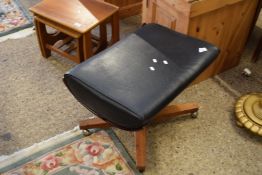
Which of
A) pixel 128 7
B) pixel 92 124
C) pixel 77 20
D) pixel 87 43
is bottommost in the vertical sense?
pixel 92 124

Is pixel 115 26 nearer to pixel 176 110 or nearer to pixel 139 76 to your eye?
pixel 176 110

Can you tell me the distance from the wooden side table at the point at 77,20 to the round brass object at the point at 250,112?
89cm

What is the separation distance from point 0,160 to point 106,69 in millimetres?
729

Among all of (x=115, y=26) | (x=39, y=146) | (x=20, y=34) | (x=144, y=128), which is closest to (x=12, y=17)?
(x=20, y=34)

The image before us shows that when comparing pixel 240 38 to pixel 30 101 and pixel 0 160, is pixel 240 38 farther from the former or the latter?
pixel 0 160

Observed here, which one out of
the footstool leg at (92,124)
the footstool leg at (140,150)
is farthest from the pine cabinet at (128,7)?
the footstool leg at (140,150)

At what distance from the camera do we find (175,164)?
1463 mm

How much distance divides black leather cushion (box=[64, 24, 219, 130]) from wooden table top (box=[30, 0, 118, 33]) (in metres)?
0.41

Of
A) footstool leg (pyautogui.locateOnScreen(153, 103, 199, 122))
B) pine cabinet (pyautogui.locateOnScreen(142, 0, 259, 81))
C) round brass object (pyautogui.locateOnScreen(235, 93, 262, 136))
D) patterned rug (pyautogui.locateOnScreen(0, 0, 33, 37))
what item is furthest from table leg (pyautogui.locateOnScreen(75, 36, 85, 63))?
→ round brass object (pyautogui.locateOnScreen(235, 93, 262, 136))

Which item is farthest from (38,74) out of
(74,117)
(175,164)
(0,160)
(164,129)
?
(175,164)

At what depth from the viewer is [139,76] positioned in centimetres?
120

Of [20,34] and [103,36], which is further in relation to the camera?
[20,34]

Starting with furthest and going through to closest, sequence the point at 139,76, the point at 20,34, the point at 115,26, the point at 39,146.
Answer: the point at 20,34, the point at 115,26, the point at 39,146, the point at 139,76

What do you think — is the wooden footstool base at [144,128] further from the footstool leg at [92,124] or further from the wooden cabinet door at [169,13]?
the wooden cabinet door at [169,13]
